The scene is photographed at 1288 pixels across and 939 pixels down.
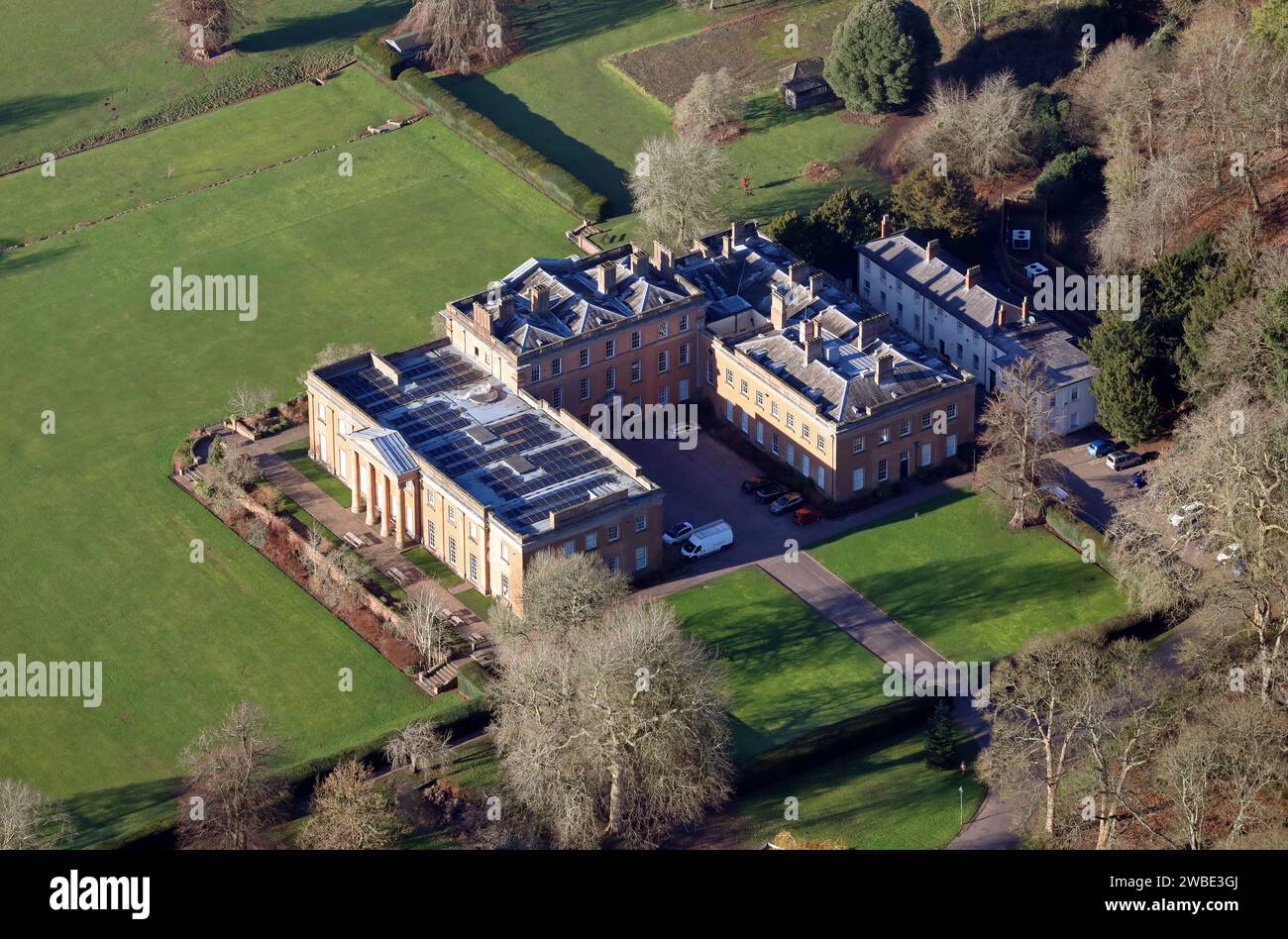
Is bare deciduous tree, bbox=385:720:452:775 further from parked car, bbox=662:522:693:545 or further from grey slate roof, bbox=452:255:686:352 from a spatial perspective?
grey slate roof, bbox=452:255:686:352

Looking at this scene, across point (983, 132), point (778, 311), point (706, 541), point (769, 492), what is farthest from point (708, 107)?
point (706, 541)

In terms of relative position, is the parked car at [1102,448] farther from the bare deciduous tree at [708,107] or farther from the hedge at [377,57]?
the hedge at [377,57]

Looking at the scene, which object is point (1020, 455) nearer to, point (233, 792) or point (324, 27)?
point (233, 792)

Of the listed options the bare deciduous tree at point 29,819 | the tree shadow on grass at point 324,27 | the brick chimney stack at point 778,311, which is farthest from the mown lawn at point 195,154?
the bare deciduous tree at point 29,819

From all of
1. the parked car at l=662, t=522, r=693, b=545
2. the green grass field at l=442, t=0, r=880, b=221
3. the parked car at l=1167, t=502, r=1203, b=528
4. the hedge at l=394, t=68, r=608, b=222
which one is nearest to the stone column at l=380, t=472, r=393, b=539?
the parked car at l=662, t=522, r=693, b=545

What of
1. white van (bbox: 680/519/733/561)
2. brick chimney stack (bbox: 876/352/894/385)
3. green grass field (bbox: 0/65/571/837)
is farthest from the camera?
brick chimney stack (bbox: 876/352/894/385)

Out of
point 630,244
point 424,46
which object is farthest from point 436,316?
point 424,46

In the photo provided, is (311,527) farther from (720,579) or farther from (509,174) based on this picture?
(509,174)
